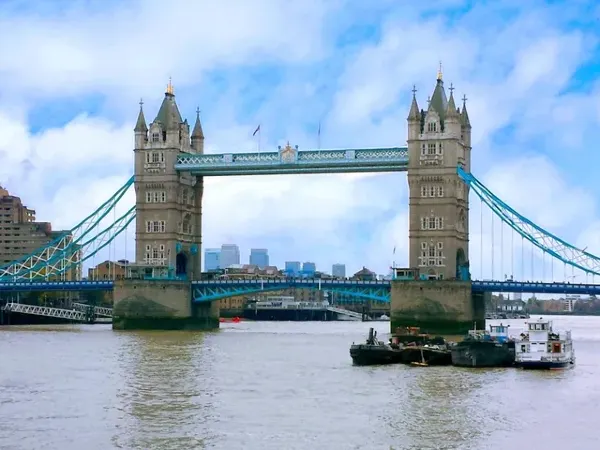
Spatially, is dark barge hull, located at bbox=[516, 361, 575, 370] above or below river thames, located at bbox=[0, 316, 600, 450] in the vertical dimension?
above

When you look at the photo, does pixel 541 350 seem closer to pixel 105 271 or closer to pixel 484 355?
pixel 484 355

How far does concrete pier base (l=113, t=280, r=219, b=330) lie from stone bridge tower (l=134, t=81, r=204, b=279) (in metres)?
2.56

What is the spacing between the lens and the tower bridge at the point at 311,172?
103375 mm

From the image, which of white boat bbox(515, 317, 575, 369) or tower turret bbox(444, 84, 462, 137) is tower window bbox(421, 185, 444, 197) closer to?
tower turret bbox(444, 84, 462, 137)

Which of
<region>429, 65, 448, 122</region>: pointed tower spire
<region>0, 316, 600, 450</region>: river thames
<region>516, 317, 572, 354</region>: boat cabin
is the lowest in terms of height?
<region>0, 316, 600, 450</region>: river thames

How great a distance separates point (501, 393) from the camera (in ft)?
167

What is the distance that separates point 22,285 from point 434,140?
45.5 m

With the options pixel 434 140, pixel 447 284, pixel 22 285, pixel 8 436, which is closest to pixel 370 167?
pixel 434 140

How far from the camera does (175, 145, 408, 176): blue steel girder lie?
108 meters

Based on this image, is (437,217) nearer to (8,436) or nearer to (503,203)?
(503,203)

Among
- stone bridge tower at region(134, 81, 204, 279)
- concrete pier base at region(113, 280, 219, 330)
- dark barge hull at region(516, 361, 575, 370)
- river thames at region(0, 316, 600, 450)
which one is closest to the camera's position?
river thames at region(0, 316, 600, 450)

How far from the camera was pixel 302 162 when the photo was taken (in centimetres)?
10988

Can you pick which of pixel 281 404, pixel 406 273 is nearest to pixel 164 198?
pixel 406 273

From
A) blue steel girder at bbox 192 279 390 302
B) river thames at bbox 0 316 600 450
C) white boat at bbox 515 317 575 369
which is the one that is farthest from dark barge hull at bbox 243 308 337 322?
white boat at bbox 515 317 575 369
